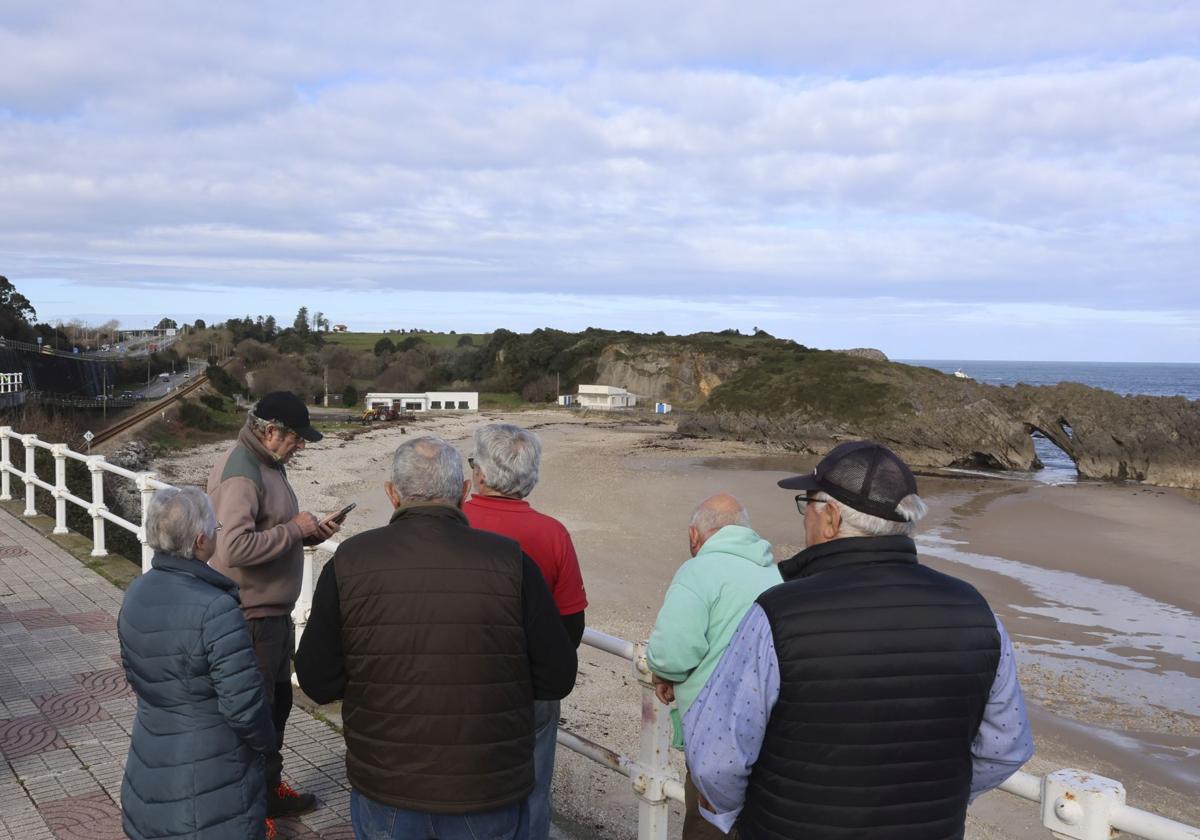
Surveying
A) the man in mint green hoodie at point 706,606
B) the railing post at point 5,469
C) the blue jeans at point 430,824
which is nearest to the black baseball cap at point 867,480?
the man in mint green hoodie at point 706,606

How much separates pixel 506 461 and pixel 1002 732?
1.62m

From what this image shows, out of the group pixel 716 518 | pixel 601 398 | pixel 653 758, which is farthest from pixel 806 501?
pixel 601 398

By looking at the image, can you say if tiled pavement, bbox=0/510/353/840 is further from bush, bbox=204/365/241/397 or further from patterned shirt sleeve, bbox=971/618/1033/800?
bush, bbox=204/365/241/397

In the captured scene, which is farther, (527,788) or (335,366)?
(335,366)

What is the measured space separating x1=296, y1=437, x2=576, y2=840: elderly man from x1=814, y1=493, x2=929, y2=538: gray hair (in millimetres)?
869

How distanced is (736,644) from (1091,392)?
44452mm

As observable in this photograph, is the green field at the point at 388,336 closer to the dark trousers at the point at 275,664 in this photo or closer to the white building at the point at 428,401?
the white building at the point at 428,401

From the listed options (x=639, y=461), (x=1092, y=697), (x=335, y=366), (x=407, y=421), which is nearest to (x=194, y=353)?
(x=335, y=366)

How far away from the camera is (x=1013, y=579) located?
17.2m

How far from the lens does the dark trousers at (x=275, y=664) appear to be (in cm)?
387

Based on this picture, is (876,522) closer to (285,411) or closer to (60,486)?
(285,411)

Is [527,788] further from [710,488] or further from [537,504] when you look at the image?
[710,488]

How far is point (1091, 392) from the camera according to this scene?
41.5 metres

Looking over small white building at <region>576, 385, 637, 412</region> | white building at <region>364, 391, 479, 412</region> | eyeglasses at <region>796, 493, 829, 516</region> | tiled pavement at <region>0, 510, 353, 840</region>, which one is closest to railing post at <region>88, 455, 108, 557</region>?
tiled pavement at <region>0, 510, 353, 840</region>
